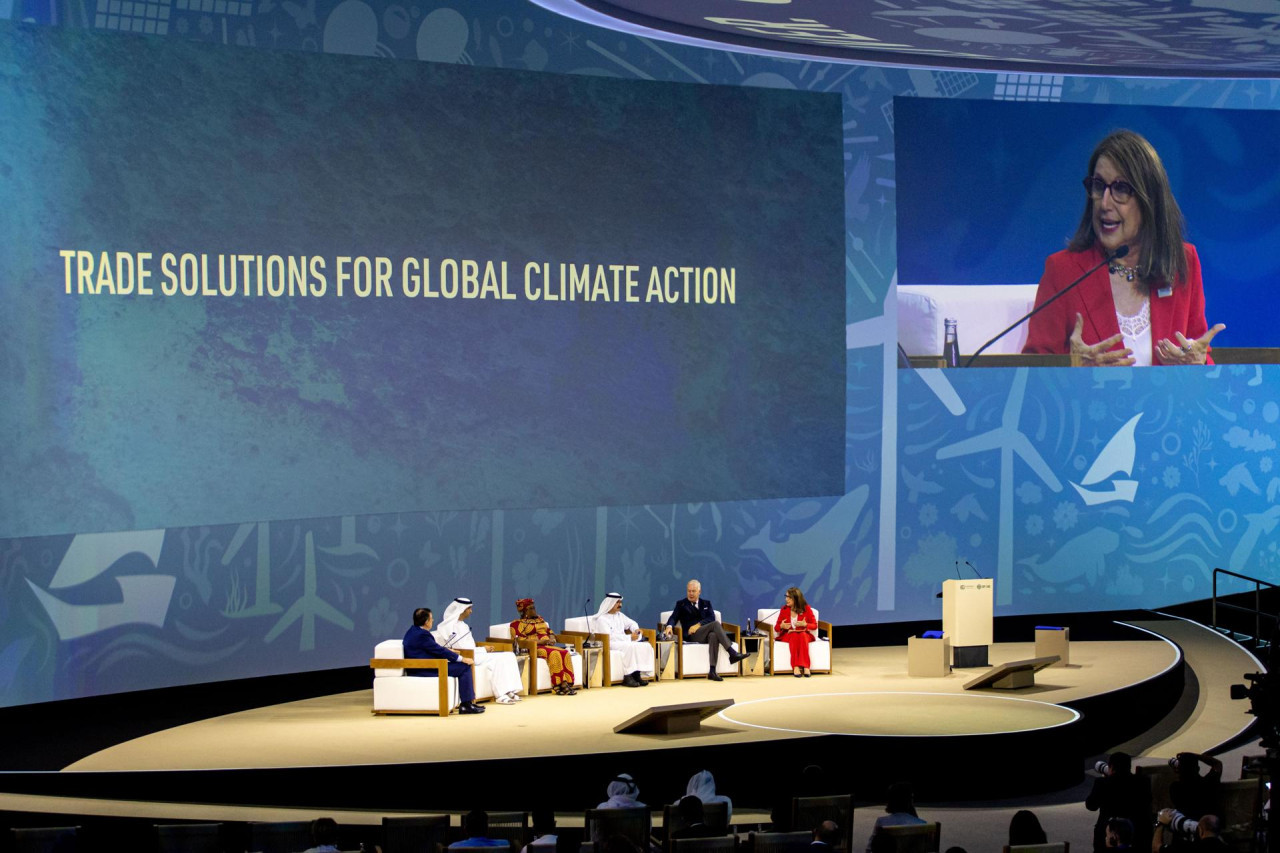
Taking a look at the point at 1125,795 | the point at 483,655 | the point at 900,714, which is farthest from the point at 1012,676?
the point at 1125,795

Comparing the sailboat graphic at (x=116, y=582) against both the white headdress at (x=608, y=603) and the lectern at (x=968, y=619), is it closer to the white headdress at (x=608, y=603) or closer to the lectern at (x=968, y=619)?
the white headdress at (x=608, y=603)

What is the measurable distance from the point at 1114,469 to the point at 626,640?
5743 mm

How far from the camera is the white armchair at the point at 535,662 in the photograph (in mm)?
11648

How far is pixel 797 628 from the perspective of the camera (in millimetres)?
12703

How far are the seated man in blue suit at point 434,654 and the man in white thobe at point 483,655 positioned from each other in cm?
21

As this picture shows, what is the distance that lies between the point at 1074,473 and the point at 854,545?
7.76 ft

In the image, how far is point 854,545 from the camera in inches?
576

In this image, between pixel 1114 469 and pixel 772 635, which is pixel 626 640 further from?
pixel 1114 469

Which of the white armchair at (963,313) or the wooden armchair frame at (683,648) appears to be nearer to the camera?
the wooden armchair frame at (683,648)

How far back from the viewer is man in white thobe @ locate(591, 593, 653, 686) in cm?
1216

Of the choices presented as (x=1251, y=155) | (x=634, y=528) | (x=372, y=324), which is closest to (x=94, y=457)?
(x=372, y=324)

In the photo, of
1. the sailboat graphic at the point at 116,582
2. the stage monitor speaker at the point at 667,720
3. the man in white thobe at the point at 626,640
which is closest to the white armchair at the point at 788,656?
the man in white thobe at the point at 626,640

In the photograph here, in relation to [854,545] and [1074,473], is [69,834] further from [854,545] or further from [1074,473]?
[1074,473]

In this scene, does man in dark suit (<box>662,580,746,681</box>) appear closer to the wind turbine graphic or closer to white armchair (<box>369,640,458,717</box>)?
white armchair (<box>369,640,458,717</box>)
